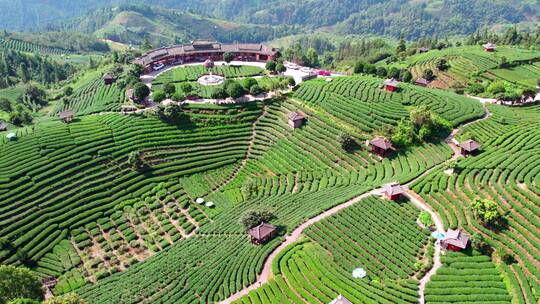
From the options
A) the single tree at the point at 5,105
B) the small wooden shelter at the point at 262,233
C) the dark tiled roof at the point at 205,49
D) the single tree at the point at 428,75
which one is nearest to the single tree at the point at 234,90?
the dark tiled roof at the point at 205,49

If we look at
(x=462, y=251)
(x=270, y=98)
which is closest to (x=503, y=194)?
(x=462, y=251)

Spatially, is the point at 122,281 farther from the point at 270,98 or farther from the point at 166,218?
the point at 270,98

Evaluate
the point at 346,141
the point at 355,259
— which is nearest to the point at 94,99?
the point at 346,141

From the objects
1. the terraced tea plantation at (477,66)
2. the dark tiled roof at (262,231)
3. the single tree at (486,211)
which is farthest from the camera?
the terraced tea plantation at (477,66)

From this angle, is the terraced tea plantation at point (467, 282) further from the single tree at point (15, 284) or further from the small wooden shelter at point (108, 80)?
the small wooden shelter at point (108, 80)

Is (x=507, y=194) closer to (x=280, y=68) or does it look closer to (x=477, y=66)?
(x=280, y=68)

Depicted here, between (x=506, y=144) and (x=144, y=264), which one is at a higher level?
(x=506, y=144)
